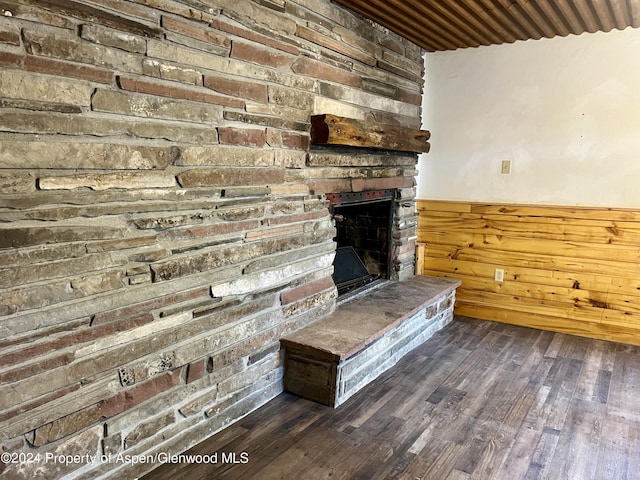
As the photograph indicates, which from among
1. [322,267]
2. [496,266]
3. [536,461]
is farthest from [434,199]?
[536,461]

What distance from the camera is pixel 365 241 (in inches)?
146

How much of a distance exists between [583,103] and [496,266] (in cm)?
136

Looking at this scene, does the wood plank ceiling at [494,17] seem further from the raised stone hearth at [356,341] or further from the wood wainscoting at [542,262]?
the raised stone hearth at [356,341]

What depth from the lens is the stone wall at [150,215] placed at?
4.64 feet

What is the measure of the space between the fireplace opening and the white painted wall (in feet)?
2.16

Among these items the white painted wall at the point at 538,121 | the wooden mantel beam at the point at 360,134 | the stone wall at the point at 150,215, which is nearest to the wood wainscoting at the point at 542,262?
the white painted wall at the point at 538,121

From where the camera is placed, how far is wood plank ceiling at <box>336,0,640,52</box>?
269 cm

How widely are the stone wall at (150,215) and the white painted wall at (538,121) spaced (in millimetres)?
1532

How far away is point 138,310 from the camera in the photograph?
1729 millimetres

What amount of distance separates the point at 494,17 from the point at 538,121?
945 mm

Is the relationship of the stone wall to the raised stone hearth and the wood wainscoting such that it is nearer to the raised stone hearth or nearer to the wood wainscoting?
the raised stone hearth

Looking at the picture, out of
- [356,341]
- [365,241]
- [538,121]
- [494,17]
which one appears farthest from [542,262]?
[356,341]

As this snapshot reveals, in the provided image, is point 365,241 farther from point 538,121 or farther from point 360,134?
point 538,121

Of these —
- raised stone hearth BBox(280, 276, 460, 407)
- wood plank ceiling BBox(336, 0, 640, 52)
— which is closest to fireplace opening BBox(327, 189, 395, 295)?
raised stone hearth BBox(280, 276, 460, 407)
